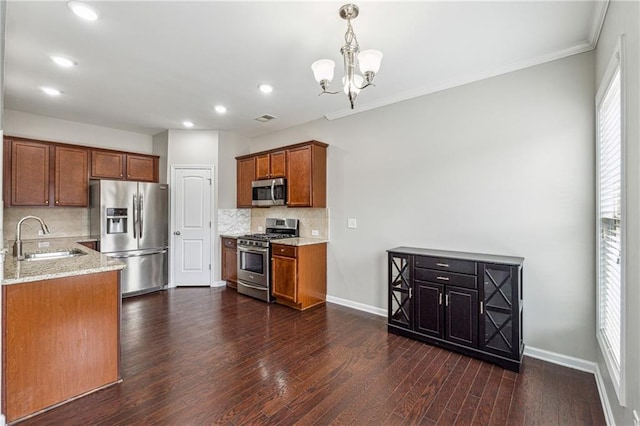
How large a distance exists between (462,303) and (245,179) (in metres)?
3.92

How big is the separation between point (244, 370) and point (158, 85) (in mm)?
3108

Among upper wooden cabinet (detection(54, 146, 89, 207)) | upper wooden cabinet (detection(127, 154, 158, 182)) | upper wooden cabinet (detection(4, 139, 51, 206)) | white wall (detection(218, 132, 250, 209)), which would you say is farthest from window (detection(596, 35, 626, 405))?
upper wooden cabinet (detection(4, 139, 51, 206))

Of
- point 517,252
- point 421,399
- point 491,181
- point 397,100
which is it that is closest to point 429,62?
point 397,100

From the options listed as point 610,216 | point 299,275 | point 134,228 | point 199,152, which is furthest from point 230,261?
point 610,216

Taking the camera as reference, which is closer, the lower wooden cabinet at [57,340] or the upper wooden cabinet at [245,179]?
the lower wooden cabinet at [57,340]

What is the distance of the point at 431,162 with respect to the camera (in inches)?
131

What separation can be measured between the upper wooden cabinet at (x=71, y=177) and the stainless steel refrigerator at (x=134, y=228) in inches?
5.6

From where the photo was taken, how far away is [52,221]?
14.6ft

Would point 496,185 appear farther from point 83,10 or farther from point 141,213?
point 141,213

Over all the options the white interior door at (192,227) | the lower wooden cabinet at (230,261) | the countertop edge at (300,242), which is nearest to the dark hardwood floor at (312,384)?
the countertop edge at (300,242)

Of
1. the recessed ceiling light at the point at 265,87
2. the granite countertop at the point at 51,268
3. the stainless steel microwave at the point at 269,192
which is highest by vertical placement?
the recessed ceiling light at the point at 265,87

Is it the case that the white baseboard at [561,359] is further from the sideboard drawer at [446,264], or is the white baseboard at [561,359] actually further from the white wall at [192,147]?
the white wall at [192,147]

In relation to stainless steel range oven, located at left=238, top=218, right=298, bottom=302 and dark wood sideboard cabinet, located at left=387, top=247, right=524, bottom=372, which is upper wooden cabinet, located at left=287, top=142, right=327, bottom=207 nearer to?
stainless steel range oven, located at left=238, top=218, right=298, bottom=302

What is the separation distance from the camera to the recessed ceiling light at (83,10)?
202cm
